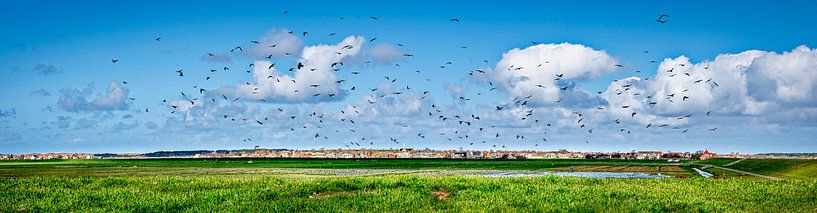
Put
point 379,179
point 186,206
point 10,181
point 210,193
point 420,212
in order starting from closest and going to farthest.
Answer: point 420,212 → point 186,206 → point 210,193 → point 379,179 → point 10,181

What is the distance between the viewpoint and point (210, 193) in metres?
33.1

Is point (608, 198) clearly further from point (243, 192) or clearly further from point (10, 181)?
point (10, 181)

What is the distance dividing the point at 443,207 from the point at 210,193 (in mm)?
11523

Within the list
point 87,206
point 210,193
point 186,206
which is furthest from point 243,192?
point 87,206

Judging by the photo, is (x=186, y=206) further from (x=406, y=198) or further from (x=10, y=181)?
(x=10, y=181)

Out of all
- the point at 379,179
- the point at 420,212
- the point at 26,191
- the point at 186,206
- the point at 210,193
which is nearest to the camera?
the point at 420,212

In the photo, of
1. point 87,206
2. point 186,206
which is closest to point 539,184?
point 186,206

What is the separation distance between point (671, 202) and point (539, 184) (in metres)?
9.57

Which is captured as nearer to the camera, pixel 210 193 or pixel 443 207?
pixel 443 207

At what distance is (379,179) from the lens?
38312mm

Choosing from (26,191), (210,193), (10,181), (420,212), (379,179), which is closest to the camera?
(420,212)

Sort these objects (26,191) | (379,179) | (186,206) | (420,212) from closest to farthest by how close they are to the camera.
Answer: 1. (420,212)
2. (186,206)
3. (26,191)
4. (379,179)

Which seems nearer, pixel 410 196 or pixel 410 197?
pixel 410 197

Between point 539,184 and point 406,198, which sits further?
point 539,184
